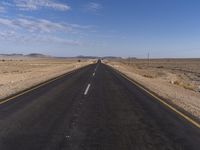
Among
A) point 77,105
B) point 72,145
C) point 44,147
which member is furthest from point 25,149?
point 77,105

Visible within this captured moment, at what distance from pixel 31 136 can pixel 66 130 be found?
980 millimetres

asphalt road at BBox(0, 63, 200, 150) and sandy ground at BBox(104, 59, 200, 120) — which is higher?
asphalt road at BBox(0, 63, 200, 150)

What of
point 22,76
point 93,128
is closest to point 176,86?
point 22,76

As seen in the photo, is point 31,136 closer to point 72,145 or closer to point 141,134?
point 72,145

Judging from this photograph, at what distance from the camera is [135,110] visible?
1127cm

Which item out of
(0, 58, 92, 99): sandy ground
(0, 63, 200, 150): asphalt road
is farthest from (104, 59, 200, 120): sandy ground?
(0, 58, 92, 99): sandy ground

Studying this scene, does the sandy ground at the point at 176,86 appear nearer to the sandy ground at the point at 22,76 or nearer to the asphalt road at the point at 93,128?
the asphalt road at the point at 93,128

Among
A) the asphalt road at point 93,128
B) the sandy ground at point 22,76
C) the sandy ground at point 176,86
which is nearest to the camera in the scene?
the asphalt road at point 93,128

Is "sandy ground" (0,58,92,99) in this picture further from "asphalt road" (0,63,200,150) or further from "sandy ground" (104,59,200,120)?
"sandy ground" (104,59,200,120)

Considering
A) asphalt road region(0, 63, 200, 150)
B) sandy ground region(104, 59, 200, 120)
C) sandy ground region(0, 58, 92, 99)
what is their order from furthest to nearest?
sandy ground region(0, 58, 92, 99), sandy ground region(104, 59, 200, 120), asphalt road region(0, 63, 200, 150)

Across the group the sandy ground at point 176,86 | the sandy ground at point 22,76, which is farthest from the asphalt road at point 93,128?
the sandy ground at point 22,76

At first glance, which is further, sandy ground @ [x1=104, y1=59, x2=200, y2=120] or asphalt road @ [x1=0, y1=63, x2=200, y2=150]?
sandy ground @ [x1=104, y1=59, x2=200, y2=120]

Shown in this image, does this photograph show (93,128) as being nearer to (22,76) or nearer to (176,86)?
(176,86)

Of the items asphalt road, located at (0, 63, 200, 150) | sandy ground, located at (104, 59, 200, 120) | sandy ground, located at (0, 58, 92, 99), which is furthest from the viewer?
sandy ground, located at (0, 58, 92, 99)
